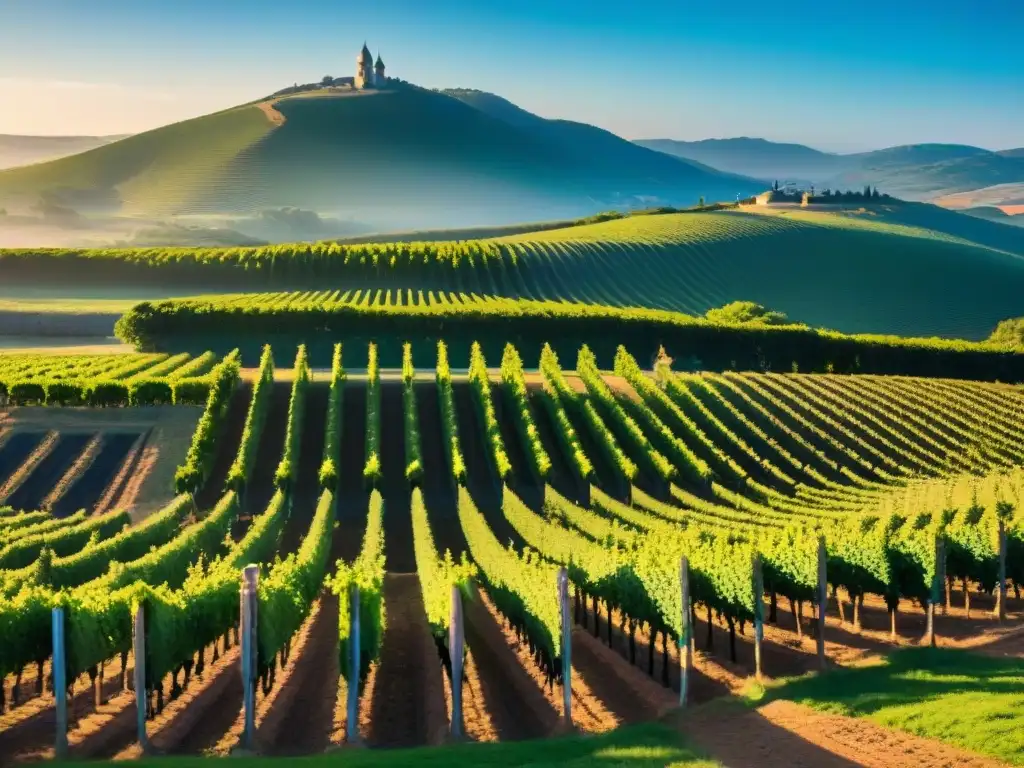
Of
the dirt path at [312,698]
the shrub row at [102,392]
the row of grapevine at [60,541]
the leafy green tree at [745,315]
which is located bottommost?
the dirt path at [312,698]

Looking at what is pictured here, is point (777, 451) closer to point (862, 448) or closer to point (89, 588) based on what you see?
point (862, 448)

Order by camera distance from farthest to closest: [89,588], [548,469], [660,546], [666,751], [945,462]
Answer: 1. [945,462]
2. [548,469]
3. [660,546]
4. [89,588]
5. [666,751]

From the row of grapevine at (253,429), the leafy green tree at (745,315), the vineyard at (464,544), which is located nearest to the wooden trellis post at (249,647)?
the vineyard at (464,544)

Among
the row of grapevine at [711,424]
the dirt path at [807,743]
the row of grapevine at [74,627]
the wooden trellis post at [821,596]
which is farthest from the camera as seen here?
the row of grapevine at [711,424]

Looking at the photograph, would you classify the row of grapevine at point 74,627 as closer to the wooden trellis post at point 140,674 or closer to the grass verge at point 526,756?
the wooden trellis post at point 140,674

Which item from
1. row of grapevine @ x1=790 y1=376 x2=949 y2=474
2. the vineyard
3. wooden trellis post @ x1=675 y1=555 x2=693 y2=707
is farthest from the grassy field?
row of grapevine @ x1=790 y1=376 x2=949 y2=474

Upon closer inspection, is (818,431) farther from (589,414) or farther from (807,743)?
(807,743)

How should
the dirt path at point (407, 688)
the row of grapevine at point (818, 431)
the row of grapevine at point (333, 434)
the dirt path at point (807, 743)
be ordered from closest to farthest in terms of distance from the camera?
the dirt path at point (807, 743) < the dirt path at point (407, 688) < the row of grapevine at point (333, 434) < the row of grapevine at point (818, 431)

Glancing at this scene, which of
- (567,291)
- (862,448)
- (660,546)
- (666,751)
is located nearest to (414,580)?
(660,546)
